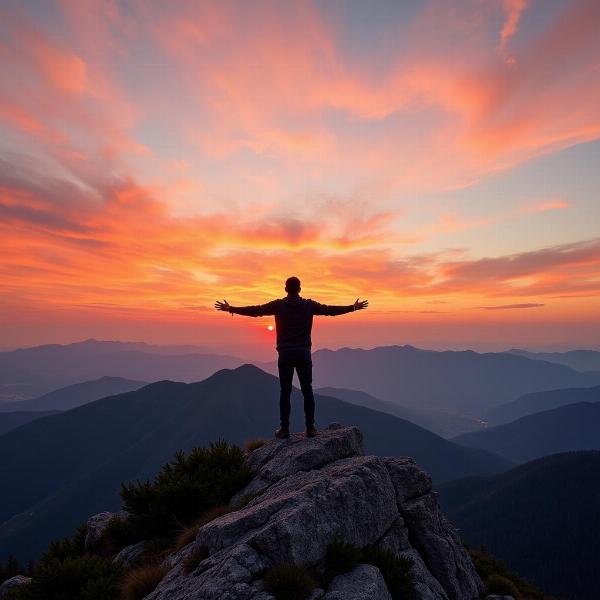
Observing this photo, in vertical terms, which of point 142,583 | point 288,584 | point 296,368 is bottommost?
point 142,583

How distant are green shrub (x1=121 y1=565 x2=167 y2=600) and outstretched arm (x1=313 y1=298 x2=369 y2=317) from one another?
8.16 meters

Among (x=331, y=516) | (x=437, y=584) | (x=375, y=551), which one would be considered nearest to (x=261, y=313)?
(x=331, y=516)

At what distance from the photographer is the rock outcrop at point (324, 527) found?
780cm

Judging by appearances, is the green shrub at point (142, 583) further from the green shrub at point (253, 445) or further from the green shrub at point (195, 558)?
the green shrub at point (253, 445)

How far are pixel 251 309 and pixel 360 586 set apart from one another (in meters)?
8.24

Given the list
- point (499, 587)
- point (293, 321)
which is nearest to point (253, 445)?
point (293, 321)

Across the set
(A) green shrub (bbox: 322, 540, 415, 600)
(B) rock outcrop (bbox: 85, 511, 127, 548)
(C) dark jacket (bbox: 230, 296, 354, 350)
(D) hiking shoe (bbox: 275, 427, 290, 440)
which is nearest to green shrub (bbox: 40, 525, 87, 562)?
(B) rock outcrop (bbox: 85, 511, 127, 548)

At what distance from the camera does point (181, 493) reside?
41.9ft

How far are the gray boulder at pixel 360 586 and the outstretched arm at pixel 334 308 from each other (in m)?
7.21

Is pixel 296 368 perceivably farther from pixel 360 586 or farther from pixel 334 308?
pixel 360 586

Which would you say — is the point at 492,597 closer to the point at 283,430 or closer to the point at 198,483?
the point at 283,430

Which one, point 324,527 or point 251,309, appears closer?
point 324,527

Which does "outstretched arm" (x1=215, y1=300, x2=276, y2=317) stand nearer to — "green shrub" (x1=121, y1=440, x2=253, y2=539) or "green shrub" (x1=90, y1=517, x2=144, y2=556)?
"green shrub" (x1=121, y1=440, x2=253, y2=539)

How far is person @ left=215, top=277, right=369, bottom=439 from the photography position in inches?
517
